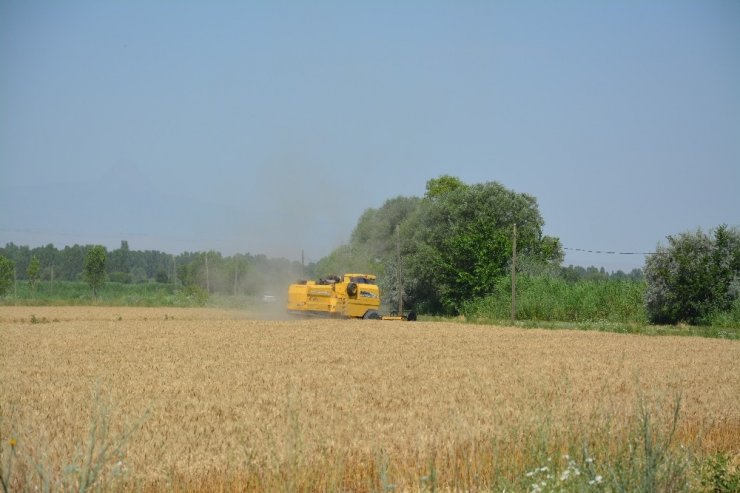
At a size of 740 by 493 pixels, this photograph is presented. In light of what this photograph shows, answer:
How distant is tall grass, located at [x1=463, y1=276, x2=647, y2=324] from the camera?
46.7 meters

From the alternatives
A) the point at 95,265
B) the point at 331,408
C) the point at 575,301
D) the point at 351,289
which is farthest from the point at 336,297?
the point at 95,265

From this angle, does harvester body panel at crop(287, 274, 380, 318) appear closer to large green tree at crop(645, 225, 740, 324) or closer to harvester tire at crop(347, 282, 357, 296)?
harvester tire at crop(347, 282, 357, 296)

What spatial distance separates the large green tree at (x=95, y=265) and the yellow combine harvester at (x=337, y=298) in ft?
130

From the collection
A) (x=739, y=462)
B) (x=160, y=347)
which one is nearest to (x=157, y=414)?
(x=739, y=462)

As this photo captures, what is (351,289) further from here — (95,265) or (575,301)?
(95,265)

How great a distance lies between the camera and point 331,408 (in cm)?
1179

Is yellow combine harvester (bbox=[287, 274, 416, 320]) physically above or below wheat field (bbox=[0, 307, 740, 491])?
above

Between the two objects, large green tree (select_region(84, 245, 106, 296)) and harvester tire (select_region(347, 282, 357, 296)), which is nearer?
harvester tire (select_region(347, 282, 357, 296))

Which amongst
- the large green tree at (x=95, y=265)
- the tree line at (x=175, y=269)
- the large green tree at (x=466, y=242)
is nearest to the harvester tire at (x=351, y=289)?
the tree line at (x=175, y=269)

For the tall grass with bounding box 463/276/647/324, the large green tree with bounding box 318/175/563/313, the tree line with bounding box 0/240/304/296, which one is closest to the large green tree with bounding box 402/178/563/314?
the large green tree with bounding box 318/175/563/313

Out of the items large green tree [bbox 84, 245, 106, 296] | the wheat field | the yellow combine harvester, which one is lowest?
the wheat field

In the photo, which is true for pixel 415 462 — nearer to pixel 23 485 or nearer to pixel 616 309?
pixel 23 485

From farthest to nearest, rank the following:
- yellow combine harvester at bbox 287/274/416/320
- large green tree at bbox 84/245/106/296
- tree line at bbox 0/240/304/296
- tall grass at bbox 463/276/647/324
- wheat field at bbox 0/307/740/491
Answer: large green tree at bbox 84/245/106/296, tree line at bbox 0/240/304/296, tall grass at bbox 463/276/647/324, yellow combine harvester at bbox 287/274/416/320, wheat field at bbox 0/307/740/491

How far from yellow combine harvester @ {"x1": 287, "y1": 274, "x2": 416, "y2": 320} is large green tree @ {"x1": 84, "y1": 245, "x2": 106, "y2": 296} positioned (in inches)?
1557
